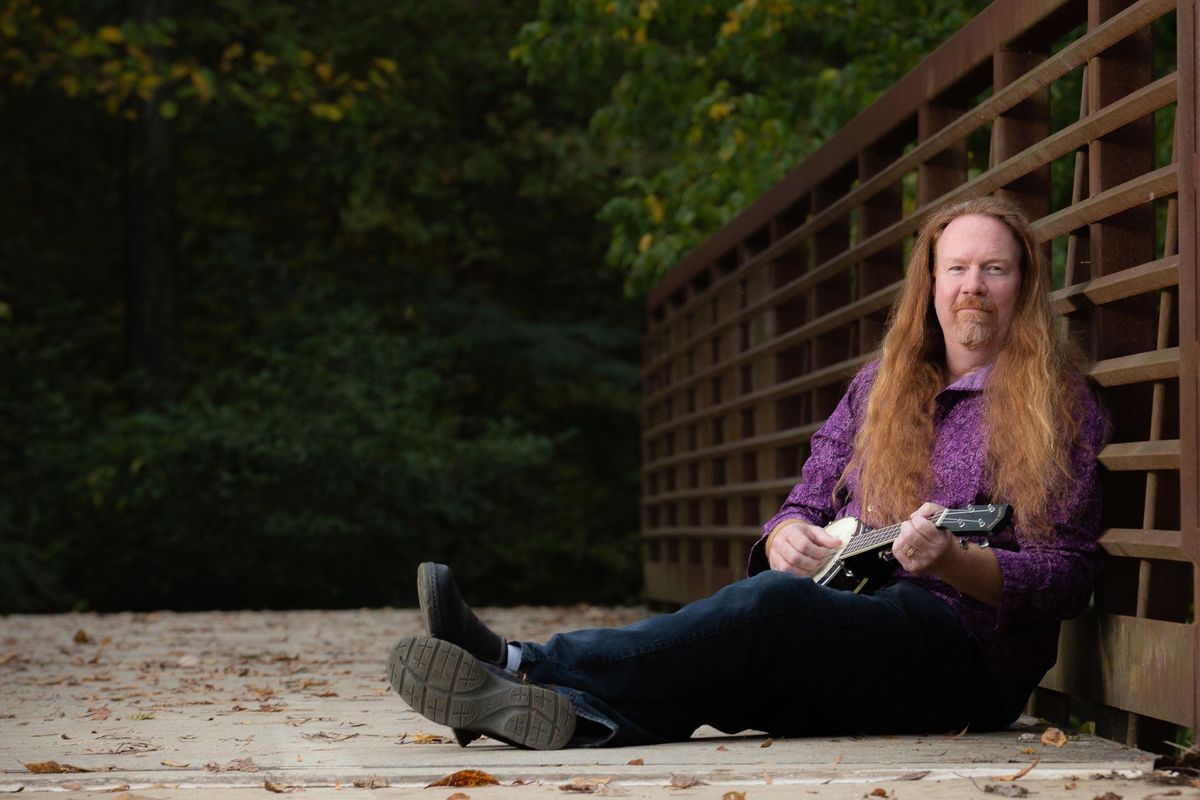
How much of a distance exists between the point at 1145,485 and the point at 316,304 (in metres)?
13.7

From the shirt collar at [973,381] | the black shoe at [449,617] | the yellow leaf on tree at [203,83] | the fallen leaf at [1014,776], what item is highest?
the yellow leaf on tree at [203,83]

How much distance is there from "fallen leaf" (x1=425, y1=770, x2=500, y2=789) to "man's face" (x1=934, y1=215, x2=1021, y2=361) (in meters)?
1.48

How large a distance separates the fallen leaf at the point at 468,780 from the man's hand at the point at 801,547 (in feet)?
3.02

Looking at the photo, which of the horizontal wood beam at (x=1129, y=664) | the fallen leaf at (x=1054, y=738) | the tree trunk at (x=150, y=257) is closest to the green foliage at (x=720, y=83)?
the tree trunk at (x=150, y=257)

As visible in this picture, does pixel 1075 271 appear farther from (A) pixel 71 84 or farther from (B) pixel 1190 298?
(A) pixel 71 84

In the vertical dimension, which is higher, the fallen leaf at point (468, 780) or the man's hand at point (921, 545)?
the man's hand at point (921, 545)

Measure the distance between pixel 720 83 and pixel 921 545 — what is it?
9.17 meters

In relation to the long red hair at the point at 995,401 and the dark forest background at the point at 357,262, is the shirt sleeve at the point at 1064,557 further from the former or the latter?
the dark forest background at the point at 357,262

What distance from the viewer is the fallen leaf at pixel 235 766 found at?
349 cm

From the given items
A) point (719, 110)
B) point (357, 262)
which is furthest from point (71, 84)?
point (357, 262)

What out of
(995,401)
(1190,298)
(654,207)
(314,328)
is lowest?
(995,401)

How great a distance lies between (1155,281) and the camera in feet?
12.0

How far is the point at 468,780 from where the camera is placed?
326 cm

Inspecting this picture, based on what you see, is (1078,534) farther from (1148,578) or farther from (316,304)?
(316,304)
